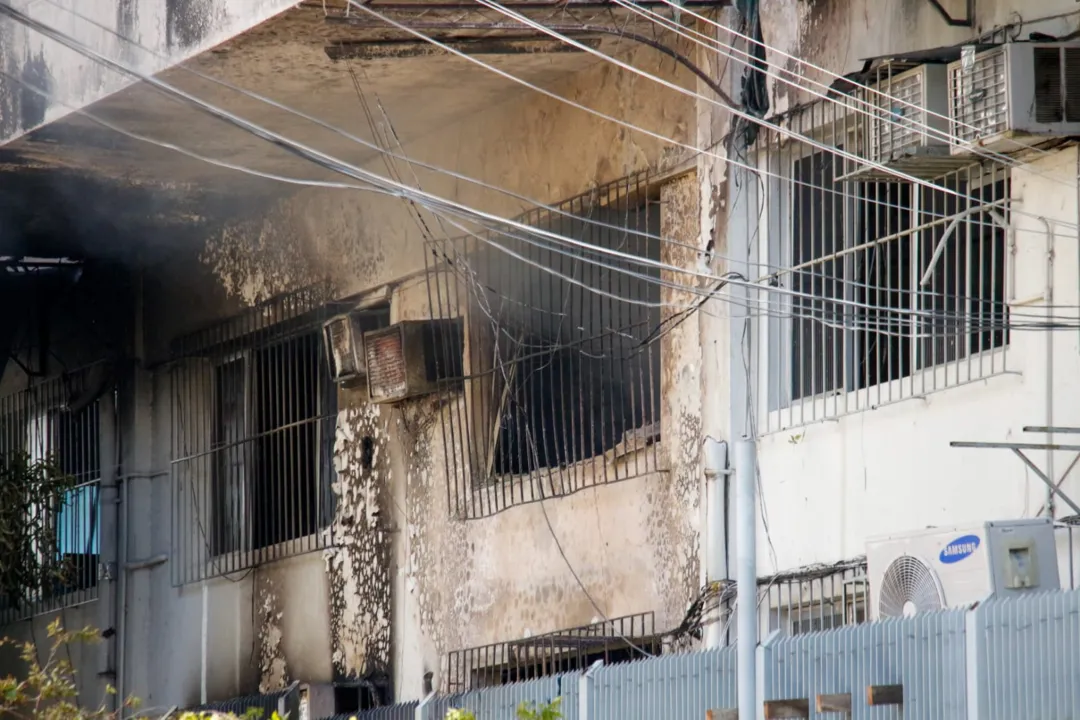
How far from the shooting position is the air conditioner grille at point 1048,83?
7750 mm

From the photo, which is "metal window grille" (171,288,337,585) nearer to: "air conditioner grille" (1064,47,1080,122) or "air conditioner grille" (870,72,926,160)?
"air conditioner grille" (870,72,926,160)

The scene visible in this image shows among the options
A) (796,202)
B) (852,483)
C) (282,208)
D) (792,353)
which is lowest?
(852,483)

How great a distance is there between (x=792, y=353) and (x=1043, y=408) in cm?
207

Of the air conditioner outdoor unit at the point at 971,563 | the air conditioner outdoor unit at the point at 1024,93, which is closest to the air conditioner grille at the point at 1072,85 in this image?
the air conditioner outdoor unit at the point at 1024,93

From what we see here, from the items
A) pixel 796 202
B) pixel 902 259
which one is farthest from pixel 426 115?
pixel 902 259

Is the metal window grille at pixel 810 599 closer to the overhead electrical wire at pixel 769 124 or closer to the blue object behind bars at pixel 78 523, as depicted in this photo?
the overhead electrical wire at pixel 769 124

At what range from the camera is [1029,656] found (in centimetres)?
669

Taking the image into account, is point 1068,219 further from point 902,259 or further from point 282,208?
point 282,208

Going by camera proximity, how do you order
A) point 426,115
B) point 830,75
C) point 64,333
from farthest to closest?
point 64,333, point 426,115, point 830,75

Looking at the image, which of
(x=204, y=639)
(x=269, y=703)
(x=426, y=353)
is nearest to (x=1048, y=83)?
(x=426, y=353)

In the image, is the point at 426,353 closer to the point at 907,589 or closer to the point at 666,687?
the point at 666,687

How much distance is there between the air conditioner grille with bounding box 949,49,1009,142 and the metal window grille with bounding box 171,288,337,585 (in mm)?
6249

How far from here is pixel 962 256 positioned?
8.70 m

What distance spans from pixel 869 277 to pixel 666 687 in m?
2.18
